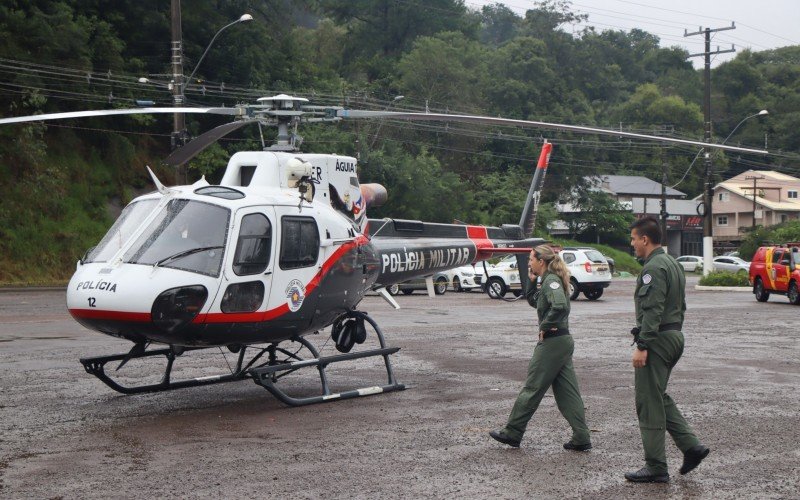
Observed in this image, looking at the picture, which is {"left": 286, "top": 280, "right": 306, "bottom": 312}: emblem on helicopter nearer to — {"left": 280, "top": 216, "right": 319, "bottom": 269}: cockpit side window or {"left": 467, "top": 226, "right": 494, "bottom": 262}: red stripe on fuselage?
{"left": 280, "top": 216, "right": 319, "bottom": 269}: cockpit side window

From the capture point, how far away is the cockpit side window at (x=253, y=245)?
32.4ft

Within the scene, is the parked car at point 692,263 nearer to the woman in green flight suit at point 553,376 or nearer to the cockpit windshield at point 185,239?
the cockpit windshield at point 185,239

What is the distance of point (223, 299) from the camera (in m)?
9.66

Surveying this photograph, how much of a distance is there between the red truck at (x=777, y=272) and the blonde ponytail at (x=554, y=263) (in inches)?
816

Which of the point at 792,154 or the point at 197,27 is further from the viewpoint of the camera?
the point at 792,154

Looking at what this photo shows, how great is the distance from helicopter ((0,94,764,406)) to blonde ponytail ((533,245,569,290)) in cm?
287

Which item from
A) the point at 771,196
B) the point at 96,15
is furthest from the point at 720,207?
the point at 96,15

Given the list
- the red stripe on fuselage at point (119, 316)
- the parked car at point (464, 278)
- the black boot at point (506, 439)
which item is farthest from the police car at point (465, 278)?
the black boot at point (506, 439)

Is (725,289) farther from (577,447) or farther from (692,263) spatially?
(577,447)

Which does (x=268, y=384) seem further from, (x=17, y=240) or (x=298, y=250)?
(x=17, y=240)

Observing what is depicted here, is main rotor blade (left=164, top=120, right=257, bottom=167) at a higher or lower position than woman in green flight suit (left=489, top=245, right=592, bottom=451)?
higher

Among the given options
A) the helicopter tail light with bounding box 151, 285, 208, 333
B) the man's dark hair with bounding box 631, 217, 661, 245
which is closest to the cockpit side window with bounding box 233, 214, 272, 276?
the helicopter tail light with bounding box 151, 285, 208, 333

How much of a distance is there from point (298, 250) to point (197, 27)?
36482mm

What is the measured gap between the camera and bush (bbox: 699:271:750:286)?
38.2m
